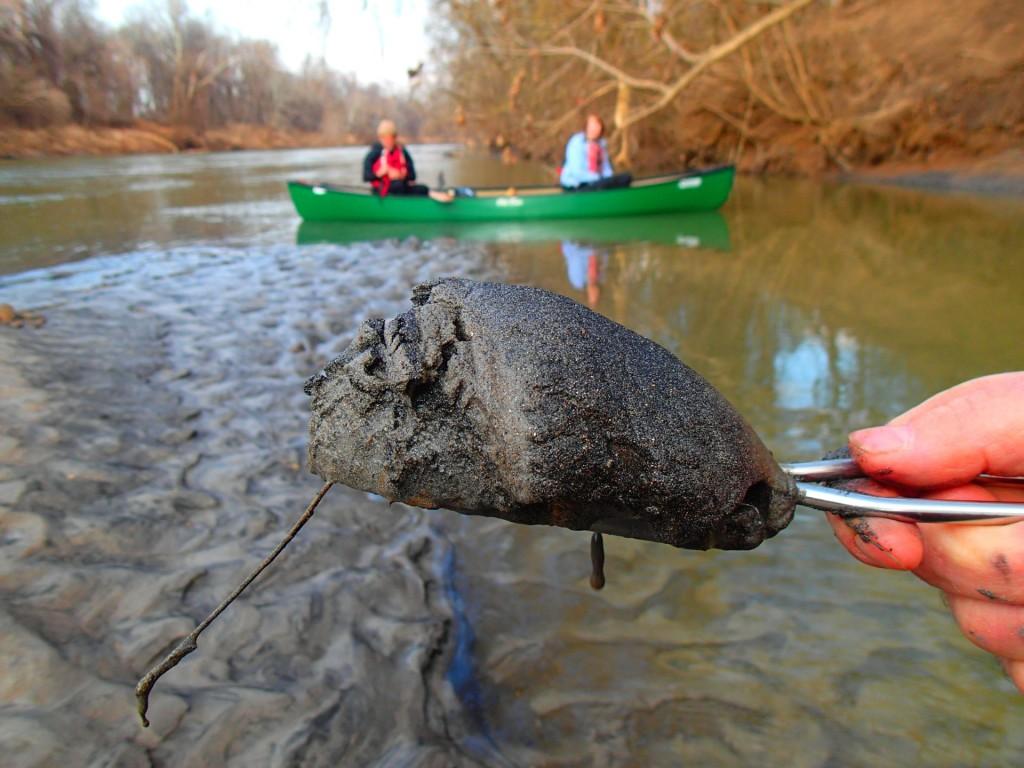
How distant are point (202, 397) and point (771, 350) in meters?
4.74

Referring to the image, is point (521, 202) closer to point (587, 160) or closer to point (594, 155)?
point (587, 160)

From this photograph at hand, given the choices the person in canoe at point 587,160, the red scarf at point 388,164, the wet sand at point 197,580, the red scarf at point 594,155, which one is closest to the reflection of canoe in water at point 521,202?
the red scarf at point 388,164

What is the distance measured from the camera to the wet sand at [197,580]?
2.21 m

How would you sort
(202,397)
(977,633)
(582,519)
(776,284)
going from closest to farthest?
(582,519) < (977,633) < (202,397) < (776,284)

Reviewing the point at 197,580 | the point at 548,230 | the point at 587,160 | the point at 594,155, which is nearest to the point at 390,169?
the point at 548,230

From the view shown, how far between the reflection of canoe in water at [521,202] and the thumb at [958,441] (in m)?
12.8

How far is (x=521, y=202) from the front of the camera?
45.9ft

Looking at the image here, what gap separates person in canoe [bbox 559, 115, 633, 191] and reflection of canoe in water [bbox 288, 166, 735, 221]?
2.00ft

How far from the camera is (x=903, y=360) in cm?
575

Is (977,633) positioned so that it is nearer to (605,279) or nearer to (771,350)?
(771,350)

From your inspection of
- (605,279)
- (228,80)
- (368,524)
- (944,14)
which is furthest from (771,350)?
(228,80)

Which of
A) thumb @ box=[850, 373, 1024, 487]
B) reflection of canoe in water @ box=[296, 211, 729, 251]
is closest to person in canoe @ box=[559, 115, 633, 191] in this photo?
reflection of canoe in water @ box=[296, 211, 729, 251]

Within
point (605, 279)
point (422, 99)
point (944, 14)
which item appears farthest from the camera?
point (422, 99)

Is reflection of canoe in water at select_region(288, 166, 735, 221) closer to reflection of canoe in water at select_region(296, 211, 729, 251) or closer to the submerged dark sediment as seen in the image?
reflection of canoe in water at select_region(296, 211, 729, 251)
